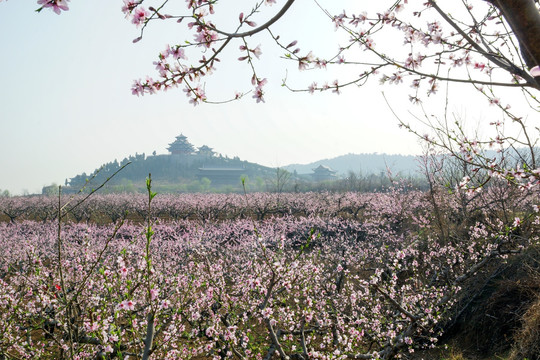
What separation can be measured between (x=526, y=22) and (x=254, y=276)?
18.6ft

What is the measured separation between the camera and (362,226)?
16.9 meters

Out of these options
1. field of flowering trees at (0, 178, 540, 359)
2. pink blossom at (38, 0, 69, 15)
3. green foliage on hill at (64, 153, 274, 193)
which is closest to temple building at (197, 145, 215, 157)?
green foliage on hill at (64, 153, 274, 193)

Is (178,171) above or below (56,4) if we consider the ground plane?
above

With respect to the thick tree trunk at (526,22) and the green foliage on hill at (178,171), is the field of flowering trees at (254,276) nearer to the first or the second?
the thick tree trunk at (526,22)

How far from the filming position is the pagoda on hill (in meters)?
94.1

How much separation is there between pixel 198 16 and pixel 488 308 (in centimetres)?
707

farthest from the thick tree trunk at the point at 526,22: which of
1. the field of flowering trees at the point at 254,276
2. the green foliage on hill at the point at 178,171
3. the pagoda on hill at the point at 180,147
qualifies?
the pagoda on hill at the point at 180,147

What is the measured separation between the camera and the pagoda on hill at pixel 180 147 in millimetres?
94125

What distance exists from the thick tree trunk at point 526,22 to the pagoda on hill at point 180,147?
9520cm

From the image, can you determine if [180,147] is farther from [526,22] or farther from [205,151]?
[526,22]

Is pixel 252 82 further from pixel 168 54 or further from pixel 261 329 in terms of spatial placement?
pixel 261 329

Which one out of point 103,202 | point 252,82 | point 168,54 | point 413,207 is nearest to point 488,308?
point 252,82

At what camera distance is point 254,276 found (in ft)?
21.4

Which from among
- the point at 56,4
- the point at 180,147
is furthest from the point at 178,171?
the point at 56,4
